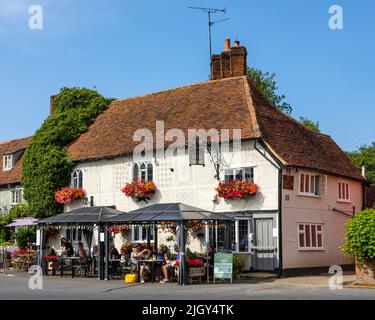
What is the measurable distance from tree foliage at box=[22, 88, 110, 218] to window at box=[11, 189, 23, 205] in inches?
110

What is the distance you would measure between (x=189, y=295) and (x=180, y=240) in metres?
4.87

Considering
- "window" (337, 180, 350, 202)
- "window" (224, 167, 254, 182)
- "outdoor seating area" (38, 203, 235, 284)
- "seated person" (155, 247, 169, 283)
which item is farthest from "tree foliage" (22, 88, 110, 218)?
"window" (337, 180, 350, 202)

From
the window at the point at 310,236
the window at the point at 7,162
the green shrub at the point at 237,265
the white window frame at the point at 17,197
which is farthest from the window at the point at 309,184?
the window at the point at 7,162

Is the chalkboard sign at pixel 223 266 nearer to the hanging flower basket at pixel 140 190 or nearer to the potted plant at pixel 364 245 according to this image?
the potted plant at pixel 364 245

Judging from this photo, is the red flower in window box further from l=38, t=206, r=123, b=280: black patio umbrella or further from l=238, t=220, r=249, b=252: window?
l=38, t=206, r=123, b=280: black patio umbrella

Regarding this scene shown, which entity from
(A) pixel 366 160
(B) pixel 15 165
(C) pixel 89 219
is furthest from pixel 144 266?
(A) pixel 366 160

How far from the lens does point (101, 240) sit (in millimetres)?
26812

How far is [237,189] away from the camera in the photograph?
27.6m

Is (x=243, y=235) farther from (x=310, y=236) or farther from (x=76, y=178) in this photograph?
(x=76, y=178)

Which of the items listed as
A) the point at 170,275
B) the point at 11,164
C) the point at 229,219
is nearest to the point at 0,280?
the point at 170,275

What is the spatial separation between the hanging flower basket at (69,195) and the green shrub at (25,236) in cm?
330

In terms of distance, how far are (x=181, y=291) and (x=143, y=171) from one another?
11.5 metres

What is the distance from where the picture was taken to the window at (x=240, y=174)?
92.4 feet
